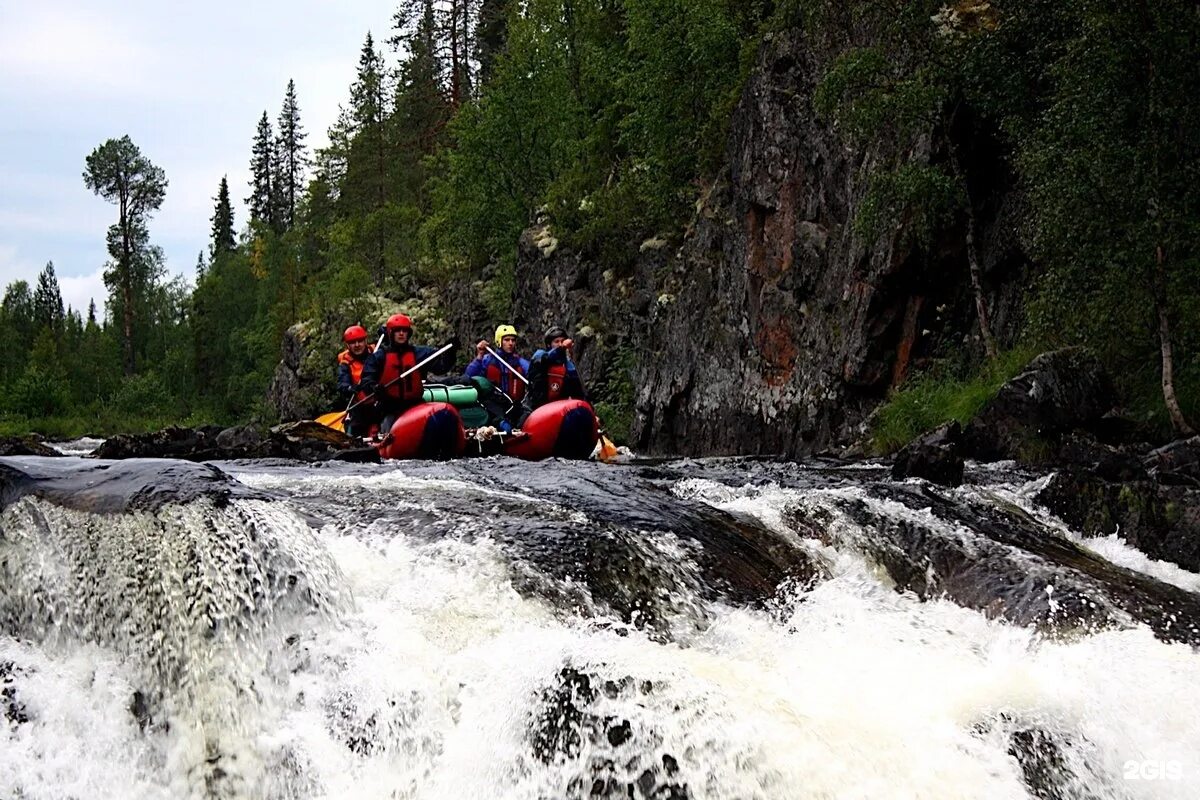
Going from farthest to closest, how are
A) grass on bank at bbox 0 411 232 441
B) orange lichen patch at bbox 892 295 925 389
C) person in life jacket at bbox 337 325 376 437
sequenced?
grass on bank at bbox 0 411 232 441 → orange lichen patch at bbox 892 295 925 389 → person in life jacket at bbox 337 325 376 437

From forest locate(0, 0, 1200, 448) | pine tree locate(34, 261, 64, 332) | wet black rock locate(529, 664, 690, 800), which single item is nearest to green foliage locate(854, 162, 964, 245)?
forest locate(0, 0, 1200, 448)

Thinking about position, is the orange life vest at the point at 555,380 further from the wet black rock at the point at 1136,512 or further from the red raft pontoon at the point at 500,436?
the wet black rock at the point at 1136,512

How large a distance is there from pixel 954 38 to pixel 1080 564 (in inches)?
419

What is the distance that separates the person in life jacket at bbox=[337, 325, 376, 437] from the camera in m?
13.9

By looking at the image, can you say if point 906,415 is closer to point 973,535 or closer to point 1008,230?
point 1008,230

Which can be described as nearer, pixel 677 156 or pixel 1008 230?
pixel 1008 230

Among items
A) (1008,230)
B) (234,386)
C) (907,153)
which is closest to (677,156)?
(907,153)

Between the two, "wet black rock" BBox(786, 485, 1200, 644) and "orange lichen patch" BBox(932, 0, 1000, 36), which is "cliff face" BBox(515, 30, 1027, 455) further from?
"wet black rock" BBox(786, 485, 1200, 644)

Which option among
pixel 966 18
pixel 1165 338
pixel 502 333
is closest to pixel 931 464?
pixel 1165 338

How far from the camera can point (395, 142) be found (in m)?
43.2

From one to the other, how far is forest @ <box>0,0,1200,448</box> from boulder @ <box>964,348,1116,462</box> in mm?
370

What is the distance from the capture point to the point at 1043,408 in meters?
10.9

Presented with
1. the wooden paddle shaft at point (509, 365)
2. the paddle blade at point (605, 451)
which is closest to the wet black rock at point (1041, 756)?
the paddle blade at point (605, 451)

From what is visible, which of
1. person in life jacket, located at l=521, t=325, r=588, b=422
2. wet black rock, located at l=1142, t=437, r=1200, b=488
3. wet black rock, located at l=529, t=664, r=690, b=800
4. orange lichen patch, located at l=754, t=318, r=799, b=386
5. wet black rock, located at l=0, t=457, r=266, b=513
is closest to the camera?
wet black rock, located at l=529, t=664, r=690, b=800
